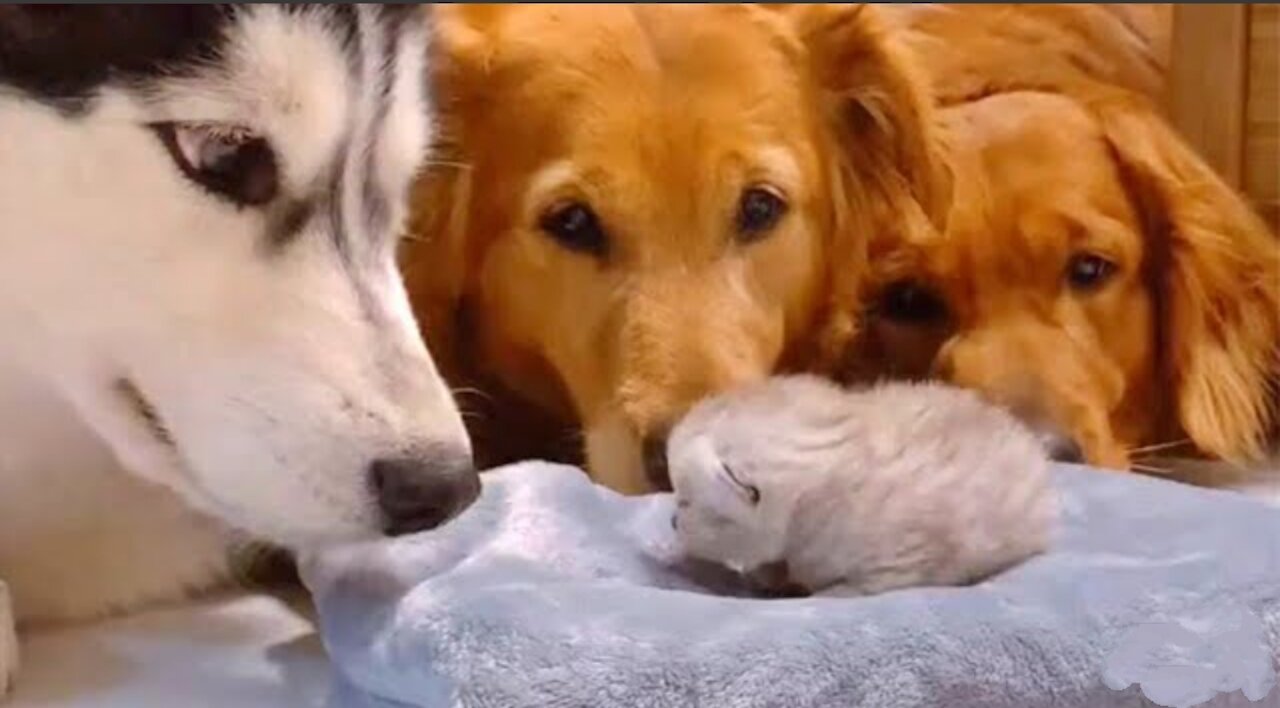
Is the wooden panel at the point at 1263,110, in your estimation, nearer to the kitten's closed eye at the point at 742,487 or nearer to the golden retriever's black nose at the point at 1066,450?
the golden retriever's black nose at the point at 1066,450

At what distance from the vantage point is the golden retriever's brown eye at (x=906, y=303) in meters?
1.45

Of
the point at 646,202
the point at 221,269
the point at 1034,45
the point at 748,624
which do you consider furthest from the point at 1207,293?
the point at 221,269

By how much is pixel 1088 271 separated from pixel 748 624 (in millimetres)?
590

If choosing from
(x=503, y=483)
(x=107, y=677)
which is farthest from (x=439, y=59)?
(x=107, y=677)

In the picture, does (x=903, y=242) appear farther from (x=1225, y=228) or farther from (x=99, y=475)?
(x=99, y=475)

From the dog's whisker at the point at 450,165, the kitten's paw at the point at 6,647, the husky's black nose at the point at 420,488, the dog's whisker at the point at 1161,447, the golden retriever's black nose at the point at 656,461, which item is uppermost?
the dog's whisker at the point at 450,165

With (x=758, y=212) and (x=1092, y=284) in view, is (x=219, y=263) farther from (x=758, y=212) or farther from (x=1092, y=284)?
(x=1092, y=284)

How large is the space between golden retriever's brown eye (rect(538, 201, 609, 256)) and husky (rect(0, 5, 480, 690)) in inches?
10.2

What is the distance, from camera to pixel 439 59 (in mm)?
1267

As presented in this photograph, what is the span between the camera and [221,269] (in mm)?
1033

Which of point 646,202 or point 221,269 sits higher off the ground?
point 221,269

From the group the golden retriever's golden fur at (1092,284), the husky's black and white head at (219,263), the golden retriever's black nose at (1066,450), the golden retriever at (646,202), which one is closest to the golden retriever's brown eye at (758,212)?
the golden retriever at (646,202)

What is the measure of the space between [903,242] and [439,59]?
1.23ft

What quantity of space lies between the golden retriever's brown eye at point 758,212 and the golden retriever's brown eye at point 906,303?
0.14m
